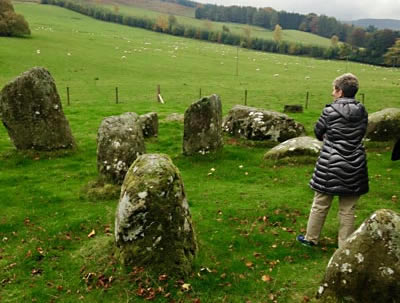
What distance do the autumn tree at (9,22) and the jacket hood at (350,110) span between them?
7592 centimetres

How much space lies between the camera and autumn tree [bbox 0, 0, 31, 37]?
234ft

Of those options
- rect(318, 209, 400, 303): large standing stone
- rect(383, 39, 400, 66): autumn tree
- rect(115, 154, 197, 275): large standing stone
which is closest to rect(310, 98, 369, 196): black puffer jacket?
rect(318, 209, 400, 303): large standing stone

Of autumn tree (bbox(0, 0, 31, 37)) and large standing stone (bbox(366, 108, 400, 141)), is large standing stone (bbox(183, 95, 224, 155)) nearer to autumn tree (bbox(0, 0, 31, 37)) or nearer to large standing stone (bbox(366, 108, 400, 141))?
large standing stone (bbox(366, 108, 400, 141))

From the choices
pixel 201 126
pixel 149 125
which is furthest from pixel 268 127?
pixel 149 125

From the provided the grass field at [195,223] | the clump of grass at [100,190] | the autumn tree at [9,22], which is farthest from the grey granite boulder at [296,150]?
the autumn tree at [9,22]

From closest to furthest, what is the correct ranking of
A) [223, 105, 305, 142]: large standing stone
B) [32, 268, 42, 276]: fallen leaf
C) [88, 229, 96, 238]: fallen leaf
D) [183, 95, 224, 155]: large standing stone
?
[32, 268, 42, 276]: fallen leaf < [88, 229, 96, 238]: fallen leaf < [183, 95, 224, 155]: large standing stone < [223, 105, 305, 142]: large standing stone

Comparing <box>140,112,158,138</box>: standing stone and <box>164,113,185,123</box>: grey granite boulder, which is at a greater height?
<box>140,112,158,138</box>: standing stone

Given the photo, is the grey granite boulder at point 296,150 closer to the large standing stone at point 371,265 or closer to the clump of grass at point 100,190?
the clump of grass at point 100,190

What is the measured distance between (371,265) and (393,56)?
307 feet

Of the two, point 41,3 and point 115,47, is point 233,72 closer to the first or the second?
point 115,47

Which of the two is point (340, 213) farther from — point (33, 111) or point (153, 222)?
point (33, 111)

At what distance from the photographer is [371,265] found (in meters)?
6.30

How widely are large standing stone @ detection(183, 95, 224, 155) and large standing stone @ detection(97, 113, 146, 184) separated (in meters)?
3.76

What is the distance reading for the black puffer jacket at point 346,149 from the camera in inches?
322
